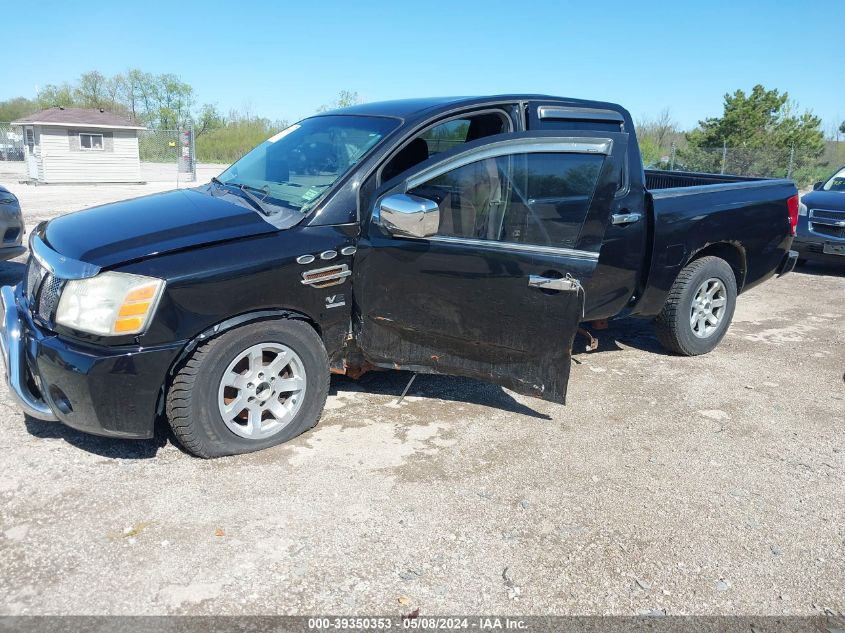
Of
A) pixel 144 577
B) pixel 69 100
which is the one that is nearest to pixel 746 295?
pixel 144 577

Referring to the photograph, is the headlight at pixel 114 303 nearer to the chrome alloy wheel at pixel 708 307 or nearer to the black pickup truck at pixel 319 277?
the black pickup truck at pixel 319 277

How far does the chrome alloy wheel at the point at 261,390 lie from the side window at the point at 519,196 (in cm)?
114

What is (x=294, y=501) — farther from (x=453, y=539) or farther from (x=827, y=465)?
(x=827, y=465)

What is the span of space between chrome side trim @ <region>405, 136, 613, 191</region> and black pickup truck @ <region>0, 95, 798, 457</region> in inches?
0.4

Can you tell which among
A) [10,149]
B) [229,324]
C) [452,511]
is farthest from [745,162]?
[10,149]

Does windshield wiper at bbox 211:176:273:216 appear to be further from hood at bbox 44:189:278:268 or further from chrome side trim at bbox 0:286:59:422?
chrome side trim at bbox 0:286:59:422

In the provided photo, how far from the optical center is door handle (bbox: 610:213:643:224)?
4.75 meters

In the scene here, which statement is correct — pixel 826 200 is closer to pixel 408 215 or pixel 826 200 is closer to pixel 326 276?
pixel 408 215

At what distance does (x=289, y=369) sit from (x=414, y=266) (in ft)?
2.96

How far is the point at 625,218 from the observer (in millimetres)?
4812

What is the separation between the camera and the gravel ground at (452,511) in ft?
8.82

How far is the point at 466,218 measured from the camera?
384 centimetres

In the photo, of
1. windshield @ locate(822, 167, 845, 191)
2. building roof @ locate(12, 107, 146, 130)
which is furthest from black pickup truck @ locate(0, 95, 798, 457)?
building roof @ locate(12, 107, 146, 130)

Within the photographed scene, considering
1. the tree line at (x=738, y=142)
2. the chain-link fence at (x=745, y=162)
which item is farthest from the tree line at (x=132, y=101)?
the chain-link fence at (x=745, y=162)
